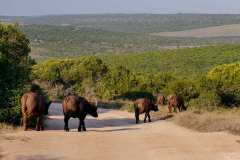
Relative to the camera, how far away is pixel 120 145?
19.8 metres

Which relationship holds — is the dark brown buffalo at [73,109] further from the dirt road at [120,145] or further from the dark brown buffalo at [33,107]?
the dark brown buffalo at [33,107]

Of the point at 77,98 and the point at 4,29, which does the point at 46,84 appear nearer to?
the point at 4,29

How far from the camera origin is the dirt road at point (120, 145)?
18.1 metres

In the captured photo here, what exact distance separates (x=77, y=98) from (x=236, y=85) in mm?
20504

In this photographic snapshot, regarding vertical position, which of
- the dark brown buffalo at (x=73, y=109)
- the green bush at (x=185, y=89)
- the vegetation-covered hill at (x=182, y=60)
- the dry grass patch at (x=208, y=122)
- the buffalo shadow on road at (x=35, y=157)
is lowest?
the vegetation-covered hill at (x=182, y=60)

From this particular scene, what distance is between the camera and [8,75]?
2592cm

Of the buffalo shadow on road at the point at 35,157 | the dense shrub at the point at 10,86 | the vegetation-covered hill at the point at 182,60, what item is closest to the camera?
the buffalo shadow on road at the point at 35,157

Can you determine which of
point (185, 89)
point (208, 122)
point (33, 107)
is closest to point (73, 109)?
point (33, 107)

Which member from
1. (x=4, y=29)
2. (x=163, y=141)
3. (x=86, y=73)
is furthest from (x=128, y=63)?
(x=163, y=141)

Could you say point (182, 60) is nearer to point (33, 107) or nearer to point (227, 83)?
point (227, 83)

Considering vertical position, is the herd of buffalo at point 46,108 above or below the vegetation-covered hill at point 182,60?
above

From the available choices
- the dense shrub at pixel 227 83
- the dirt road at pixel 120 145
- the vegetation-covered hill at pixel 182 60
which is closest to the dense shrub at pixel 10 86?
the dirt road at pixel 120 145

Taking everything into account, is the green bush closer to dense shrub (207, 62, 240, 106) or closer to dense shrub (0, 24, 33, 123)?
dense shrub (207, 62, 240, 106)

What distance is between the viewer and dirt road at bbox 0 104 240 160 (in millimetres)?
→ 18103
